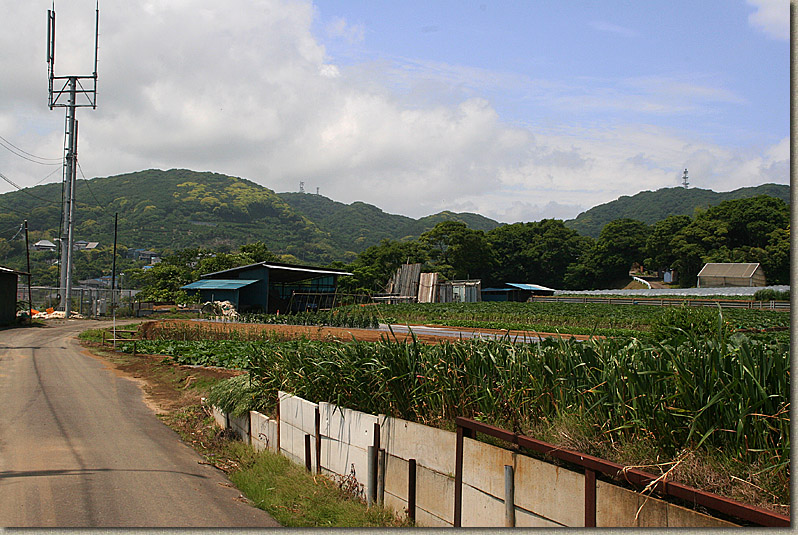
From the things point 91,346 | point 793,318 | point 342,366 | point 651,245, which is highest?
point 651,245

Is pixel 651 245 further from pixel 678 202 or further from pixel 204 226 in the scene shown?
pixel 204 226

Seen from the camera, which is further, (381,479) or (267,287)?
(267,287)

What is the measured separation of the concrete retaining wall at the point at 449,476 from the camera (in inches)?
149

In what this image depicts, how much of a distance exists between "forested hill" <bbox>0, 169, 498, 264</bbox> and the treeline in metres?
51.7

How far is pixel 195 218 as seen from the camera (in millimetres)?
136625

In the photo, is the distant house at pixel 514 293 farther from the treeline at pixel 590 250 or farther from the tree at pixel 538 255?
the tree at pixel 538 255

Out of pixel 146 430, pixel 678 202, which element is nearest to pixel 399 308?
pixel 146 430

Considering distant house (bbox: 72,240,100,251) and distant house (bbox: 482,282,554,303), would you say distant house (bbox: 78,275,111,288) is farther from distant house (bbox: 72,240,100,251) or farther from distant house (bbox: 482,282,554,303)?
distant house (bbox: 482,282,554,303)

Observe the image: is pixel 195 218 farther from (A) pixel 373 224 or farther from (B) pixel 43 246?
(A) pixel 373 224

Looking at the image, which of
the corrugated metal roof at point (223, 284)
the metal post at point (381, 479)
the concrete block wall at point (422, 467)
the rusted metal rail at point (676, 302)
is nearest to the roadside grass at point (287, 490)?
the metal post at point (381, 479)

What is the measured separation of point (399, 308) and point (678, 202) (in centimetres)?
8972

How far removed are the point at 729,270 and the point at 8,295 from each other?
54.1 m

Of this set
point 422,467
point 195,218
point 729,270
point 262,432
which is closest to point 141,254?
point 195,218

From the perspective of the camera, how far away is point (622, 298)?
160 ft
